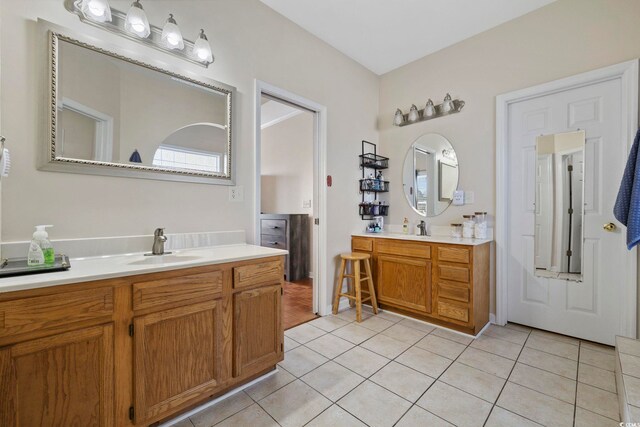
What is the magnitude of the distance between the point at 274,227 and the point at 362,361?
8.92 ft

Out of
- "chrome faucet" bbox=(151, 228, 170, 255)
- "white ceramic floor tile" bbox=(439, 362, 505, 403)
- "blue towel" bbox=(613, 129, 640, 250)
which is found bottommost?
"white ceramic floor tile" bbox=(439, 362, 505, 403)

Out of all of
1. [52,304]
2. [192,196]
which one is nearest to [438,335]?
[192,196]

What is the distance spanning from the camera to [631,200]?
1.84 meters

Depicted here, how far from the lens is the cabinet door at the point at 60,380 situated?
0.97 meters

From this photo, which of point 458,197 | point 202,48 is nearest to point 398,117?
point 458,197

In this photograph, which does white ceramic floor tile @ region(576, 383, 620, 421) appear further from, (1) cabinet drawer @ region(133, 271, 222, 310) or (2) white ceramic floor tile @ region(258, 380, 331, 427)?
(1) cabinet drawer @ region(133, 271, 222, 310)

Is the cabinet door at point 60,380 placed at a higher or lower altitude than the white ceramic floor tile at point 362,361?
higher

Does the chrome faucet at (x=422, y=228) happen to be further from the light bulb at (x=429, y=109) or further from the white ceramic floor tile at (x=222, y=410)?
the white ceramic floor tile at (x=222, y=410)

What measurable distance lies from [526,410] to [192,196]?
7.96 ft

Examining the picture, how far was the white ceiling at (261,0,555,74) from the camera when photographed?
93.0 inches

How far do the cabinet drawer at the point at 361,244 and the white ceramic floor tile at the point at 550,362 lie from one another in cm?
157

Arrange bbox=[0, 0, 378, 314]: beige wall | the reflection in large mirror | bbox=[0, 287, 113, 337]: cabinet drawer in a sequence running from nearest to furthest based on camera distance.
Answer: bbox=[0, 287, 113, 337]: cabinet drawer < bbox=[0, 0, 378, 314]: beige wall < the reflection in large mirror

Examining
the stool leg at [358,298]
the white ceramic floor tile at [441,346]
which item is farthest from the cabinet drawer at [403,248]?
the white ceramic floor tile at [441,346]

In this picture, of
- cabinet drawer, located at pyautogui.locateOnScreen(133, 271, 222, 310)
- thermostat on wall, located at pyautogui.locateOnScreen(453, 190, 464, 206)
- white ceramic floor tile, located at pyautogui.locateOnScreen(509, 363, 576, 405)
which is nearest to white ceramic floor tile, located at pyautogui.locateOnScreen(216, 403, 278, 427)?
cabinet drawer, located at pyautogui.locateOnScreen(133, 271, 222, 310)
